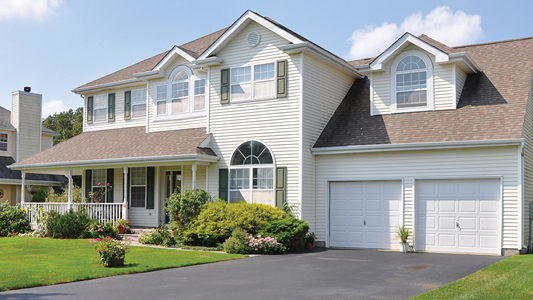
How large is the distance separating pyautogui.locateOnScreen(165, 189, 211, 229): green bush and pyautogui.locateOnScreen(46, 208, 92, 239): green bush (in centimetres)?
409

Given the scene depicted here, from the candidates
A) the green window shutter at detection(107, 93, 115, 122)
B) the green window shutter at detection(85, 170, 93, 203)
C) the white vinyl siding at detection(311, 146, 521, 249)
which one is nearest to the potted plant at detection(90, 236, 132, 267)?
the white vinyl siding at detection(311, 146, 521, 249)

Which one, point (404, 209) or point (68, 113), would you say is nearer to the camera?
point (404, 209)

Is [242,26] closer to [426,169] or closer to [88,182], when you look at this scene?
[426,169]

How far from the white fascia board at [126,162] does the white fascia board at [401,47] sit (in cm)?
673

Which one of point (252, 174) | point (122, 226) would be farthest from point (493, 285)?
point (122, 226)

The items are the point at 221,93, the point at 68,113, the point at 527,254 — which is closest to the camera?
the point at 527,254

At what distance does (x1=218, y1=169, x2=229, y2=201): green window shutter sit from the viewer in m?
18.8

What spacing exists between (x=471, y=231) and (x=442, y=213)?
98 cm

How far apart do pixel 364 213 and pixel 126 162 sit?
9.24 meters

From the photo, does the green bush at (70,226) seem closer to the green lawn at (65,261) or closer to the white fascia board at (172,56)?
the green lawn at (65,261)

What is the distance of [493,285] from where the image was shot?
9.45m

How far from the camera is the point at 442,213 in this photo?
1606 cm

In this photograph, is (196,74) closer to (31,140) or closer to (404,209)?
(404,209)

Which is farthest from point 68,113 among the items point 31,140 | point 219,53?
point 219,53
